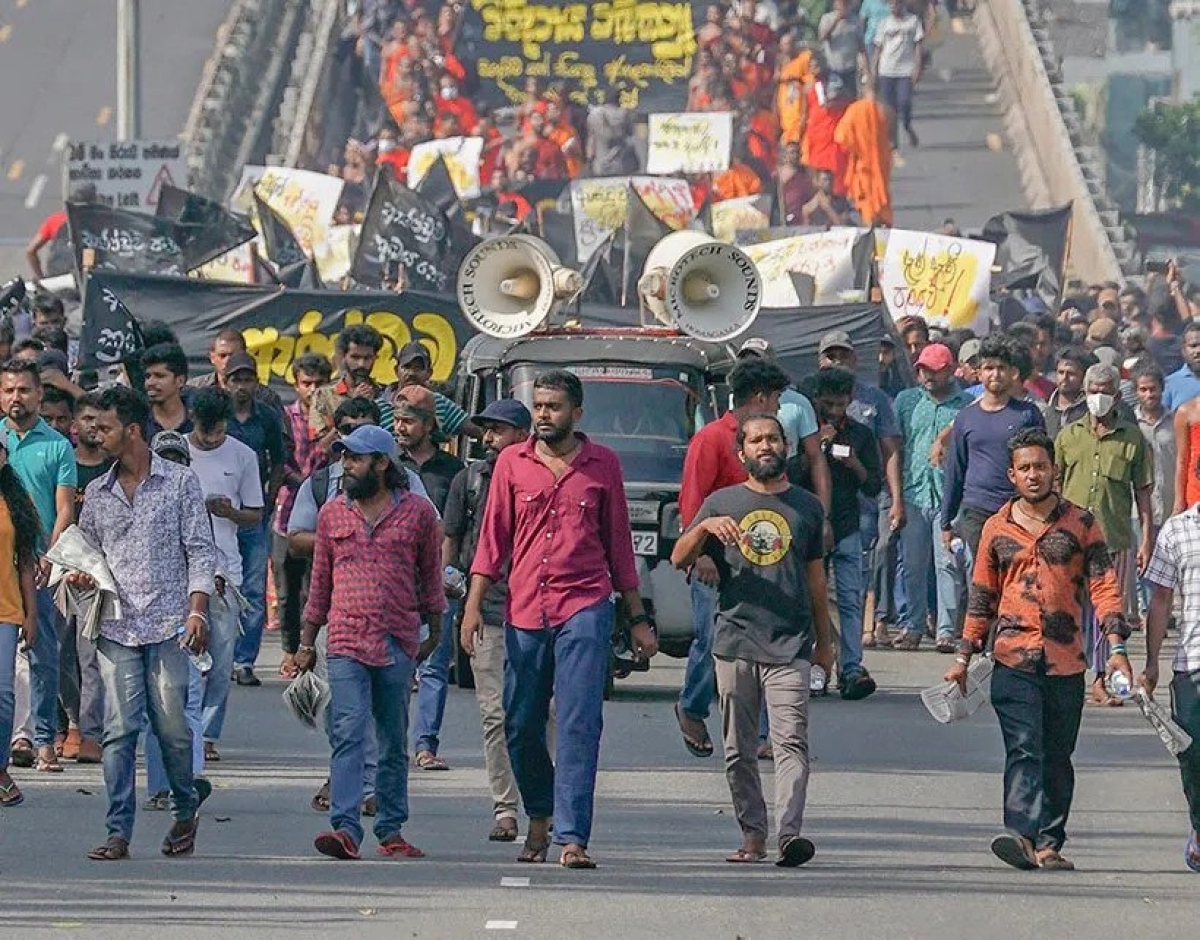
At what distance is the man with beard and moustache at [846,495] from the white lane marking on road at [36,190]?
99.3 feet

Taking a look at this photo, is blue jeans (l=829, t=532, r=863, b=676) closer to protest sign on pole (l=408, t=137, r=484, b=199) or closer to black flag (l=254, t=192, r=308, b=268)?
black flag (l=254, t=192, r=308, b=268)

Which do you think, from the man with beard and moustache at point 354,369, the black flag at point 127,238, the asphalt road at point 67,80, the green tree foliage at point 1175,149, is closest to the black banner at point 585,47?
the asphalt road at point 67,80

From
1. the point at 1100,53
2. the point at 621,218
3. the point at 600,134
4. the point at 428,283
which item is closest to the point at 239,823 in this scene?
the point at 428,283

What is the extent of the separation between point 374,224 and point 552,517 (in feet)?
47.0

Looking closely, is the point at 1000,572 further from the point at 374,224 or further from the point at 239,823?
the point at 374,224

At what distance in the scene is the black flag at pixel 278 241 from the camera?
28.4 meters

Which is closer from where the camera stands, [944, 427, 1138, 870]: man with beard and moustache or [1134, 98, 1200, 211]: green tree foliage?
[944, 427, 1138, 870]: man with beard and moustache

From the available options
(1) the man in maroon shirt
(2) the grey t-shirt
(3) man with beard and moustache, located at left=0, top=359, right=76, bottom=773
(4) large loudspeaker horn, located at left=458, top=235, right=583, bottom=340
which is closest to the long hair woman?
(3) man with beard and moustache, located at left=0, top=359, right=76, bottom=773

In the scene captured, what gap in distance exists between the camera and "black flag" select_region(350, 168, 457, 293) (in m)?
25.6

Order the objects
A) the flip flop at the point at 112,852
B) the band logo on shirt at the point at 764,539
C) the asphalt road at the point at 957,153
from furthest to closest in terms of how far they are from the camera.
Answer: the asphalt road at the point at 957,153 → the band logo on shirt at the point at 764,539 → the flip flop at the point at 112,852

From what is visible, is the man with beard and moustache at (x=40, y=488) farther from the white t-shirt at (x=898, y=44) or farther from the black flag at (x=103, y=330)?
the white t-shirt at (x=898, y=44)

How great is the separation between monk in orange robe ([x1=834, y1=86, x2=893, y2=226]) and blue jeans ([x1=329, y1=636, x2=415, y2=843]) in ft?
89.6

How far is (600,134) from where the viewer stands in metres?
42.8

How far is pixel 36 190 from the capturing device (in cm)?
4681
